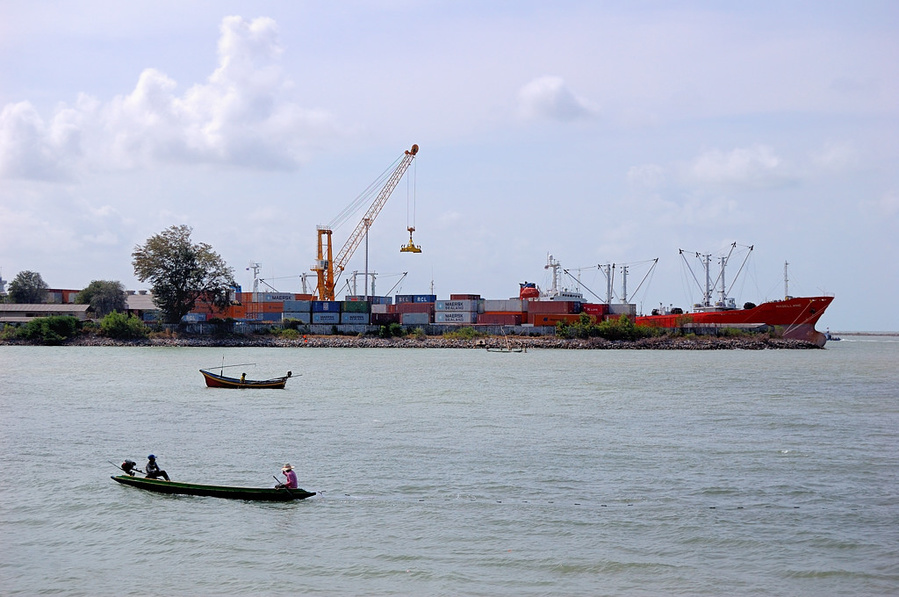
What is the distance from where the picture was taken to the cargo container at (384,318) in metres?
120

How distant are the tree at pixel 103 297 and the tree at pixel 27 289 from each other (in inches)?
307

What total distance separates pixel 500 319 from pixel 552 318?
765 cm

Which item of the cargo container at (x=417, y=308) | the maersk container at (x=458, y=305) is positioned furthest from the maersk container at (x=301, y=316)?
the maersk container at (x=458, y=305)

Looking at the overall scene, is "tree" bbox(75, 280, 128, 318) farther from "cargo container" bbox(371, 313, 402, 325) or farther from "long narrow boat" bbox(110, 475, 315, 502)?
"long narrow boat" bbox(110, 475, 315, 502)

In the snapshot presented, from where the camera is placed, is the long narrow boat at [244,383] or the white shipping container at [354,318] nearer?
the long narrow boat at [244,383]

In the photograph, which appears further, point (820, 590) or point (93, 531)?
point (93, 531)

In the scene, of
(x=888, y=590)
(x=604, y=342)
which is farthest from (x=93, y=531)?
(x=604, y=342)

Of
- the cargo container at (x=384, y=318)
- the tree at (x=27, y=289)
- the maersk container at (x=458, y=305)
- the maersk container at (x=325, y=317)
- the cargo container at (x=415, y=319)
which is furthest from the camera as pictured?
the tree at (x=27, y=289)

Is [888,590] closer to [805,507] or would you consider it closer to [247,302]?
[805,507]

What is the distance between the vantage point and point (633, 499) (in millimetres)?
20703

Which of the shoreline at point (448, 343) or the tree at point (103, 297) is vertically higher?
the tree at point (103, 297)

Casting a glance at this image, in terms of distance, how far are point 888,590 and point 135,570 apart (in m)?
13.6

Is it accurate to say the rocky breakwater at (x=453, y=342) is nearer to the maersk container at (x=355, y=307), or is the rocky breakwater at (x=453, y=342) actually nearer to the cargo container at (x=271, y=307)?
the maersk container at (x=355, y=307)

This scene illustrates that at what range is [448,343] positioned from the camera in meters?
108
